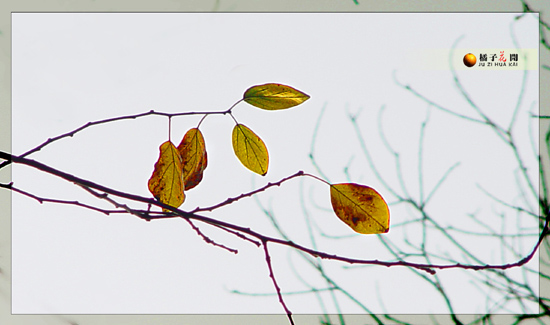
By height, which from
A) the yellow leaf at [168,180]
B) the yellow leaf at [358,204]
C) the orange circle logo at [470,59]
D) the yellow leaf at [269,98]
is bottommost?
the yellow leaf at [358,204]

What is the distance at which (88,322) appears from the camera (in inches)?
24.1

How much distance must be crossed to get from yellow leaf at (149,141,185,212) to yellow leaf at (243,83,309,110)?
53mm

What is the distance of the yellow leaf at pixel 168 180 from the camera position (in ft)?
0.77

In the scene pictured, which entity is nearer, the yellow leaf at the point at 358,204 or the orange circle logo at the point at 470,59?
the yellow leaf at the point at 358,204

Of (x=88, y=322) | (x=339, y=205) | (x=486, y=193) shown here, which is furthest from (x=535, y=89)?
(x=88, y=322)

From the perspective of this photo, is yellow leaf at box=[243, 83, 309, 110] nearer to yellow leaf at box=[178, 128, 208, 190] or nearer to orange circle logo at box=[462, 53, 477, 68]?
yellow leaf at box=[178, 128, 208, 190]

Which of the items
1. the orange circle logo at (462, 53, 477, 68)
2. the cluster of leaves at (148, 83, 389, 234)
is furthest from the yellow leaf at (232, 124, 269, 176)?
the orange circle logo at (462, 53, 477, 68)

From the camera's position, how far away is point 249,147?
0.85 ft

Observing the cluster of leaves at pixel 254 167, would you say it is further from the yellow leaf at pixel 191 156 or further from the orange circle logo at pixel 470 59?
the orange circle logo at pixel 470 59

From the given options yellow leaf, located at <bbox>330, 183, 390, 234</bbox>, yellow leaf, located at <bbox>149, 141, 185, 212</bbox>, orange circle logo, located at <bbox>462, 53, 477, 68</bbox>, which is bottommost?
yellow leaf, located at <bbox>330, 183, 390, 234</bbox>

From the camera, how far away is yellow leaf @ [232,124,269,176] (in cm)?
A: 26

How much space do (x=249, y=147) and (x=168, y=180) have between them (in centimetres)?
5

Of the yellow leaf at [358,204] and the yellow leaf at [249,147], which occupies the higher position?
the yellow leaf at [249,147]

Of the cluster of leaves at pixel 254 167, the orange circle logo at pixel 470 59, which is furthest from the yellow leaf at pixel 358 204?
the orange circle logo at pixel 470 59
